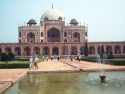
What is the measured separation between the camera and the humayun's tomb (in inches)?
2815

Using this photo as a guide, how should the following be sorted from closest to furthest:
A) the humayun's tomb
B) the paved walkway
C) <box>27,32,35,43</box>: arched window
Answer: the paved walkway, the humayun's tomb, <box>27,32,35,43</box>: arched window

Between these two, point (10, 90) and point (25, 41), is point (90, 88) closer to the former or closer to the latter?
point (10, 90)

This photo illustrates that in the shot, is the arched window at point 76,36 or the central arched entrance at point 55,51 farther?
the arched window at point 76,36

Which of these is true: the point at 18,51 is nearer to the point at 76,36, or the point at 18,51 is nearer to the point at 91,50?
the point at 76,36

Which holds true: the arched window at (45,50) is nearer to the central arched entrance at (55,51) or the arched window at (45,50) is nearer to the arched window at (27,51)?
the central arched entrance at (55,51)

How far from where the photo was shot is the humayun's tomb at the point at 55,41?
71.5 m

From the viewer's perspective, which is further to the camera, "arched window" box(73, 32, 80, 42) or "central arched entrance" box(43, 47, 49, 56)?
"arched window" box(73, 32, 80, 42)

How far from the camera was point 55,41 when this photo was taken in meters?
75.9

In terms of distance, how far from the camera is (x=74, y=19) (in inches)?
3118

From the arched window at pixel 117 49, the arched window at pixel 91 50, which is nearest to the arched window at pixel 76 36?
the arched window at pixel 91 50

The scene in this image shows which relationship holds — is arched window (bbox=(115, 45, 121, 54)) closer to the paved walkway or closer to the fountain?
the fountain

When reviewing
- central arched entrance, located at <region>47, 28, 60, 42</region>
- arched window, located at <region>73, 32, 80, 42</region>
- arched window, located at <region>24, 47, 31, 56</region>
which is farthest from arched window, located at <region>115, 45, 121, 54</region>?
arched window, located at <region>24, 47, 31, 56</region>

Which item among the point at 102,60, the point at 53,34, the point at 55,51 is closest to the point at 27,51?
the point at 55,51

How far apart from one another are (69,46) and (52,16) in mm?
9757
